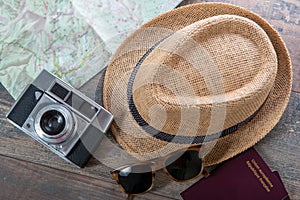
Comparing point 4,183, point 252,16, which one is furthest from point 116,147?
point 252,16

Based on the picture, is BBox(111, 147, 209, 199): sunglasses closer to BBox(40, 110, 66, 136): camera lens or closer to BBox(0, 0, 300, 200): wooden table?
BBox(0, 0, 300, 200): wooden table

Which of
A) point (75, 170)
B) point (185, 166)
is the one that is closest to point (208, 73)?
point (185, 166)

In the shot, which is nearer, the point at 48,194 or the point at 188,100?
the point at 188,100

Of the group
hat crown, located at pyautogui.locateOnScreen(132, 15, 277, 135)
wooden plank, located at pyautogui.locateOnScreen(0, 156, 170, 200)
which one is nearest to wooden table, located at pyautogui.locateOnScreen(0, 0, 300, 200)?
wooden plank, located at pyautogui.locateOnScreen(0, 156, 170, 200)

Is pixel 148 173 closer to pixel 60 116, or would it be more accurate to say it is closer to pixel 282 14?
pixel 60 116

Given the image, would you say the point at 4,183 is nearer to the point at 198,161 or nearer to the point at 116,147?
the point at 116,147

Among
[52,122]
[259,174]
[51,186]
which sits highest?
[52,122]

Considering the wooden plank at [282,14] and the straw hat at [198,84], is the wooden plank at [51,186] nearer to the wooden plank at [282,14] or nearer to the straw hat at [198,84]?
the straw hat at [198,84]
